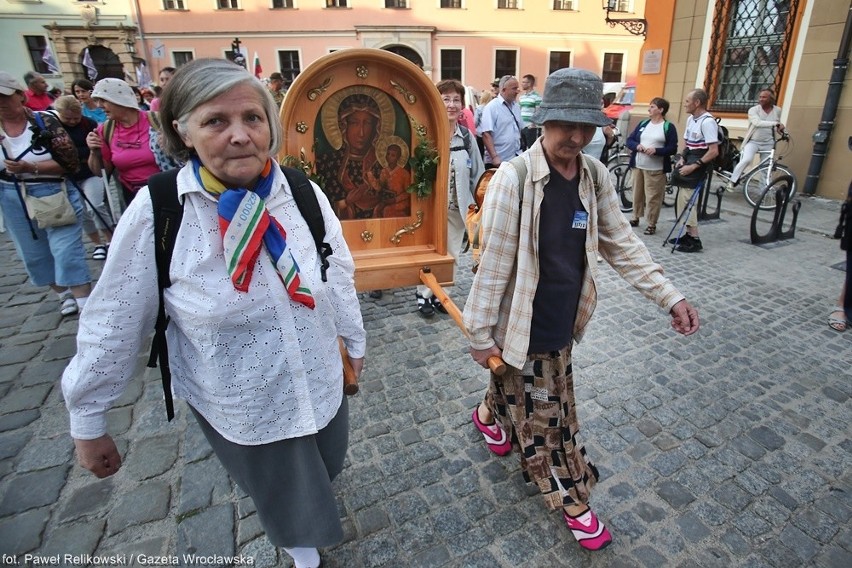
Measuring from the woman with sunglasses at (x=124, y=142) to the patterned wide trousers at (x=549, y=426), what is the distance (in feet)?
12.4

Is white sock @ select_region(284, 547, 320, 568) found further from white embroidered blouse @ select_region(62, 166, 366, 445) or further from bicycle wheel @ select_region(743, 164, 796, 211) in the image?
bicycle wheel @ select_region(743, 164, 796, 211)

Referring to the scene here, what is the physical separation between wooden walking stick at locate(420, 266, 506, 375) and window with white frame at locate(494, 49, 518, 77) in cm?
2817

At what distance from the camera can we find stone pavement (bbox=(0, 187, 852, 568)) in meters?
2.28

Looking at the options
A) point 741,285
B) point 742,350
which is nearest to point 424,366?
point 742,350

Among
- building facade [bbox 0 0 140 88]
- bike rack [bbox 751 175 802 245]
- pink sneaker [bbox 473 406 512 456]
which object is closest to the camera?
pink sneaker [bbox 473 406 512 456]

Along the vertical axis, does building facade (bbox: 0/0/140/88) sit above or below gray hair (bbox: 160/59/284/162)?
above

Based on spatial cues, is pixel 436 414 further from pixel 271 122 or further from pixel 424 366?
pixel 271 122

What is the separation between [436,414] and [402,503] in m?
0.79

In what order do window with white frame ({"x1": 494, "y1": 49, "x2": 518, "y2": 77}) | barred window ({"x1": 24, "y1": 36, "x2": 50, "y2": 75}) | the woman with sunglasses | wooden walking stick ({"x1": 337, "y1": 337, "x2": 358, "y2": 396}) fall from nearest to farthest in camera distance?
1. wooden walking stick ({"x1": 337, "y1": 337, "x2": 358, "y2": 396})
2. the woman with sunglasses
3. barred window ({"x1": 24, "y1": 36, "x2": 50, "y2": 75})
4. window with white frame ({"x1": 494, "y1": 49, "x2": 518, "y2": 77})

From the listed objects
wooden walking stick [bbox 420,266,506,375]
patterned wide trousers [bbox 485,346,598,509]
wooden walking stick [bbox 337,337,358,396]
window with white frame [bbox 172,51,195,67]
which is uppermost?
window with white frame [bbox 172,51,195,67]

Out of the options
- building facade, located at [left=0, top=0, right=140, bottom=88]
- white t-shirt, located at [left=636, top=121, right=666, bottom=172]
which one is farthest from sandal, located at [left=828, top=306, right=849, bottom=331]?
building facade, located at [left=0, top=0, right=140, bottom=88]

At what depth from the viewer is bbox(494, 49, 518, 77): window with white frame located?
28109 millimetres

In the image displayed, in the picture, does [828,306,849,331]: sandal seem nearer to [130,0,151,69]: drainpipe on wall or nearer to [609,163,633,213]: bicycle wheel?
[609,163,633,213]: bicycle wheel

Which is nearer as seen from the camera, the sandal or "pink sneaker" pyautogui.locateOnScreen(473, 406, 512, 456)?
"pink sneaker" pyautogui.locateOnScreen(473, 406, 512, 456)
